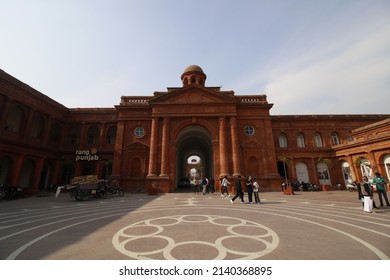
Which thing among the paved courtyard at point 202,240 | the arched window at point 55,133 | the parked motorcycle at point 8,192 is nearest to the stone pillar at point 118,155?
the parked motorcycle at point 8,192

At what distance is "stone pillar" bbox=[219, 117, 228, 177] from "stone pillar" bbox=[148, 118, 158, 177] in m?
7.76

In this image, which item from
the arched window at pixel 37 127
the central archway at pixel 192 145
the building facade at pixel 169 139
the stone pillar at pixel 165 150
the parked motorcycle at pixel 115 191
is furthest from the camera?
the central archway at pixel 192 145

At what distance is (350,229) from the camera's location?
5359 millimetres

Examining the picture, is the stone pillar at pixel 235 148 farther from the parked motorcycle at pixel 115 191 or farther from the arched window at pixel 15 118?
the arched window at pixel 15 118

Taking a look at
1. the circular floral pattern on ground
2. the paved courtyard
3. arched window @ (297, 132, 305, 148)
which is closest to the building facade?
arched window @ (297, 132, 305, 148)

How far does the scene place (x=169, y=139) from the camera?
2209 cm

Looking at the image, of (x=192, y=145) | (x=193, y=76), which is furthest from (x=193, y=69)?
(x=192, y=145)

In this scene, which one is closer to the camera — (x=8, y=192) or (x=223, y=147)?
(x=8, y=192)

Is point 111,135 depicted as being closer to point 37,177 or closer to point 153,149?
point 37,177

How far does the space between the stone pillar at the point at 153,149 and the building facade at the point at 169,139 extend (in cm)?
12

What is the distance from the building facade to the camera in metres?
20.6

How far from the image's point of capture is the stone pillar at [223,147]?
20.7m

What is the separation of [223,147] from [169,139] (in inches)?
262

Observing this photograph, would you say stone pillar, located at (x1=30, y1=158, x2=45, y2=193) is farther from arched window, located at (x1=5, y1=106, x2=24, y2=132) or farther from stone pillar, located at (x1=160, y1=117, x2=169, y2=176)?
stone pillar, located at (x1=160, y1=117, x2=169, y2=176)
